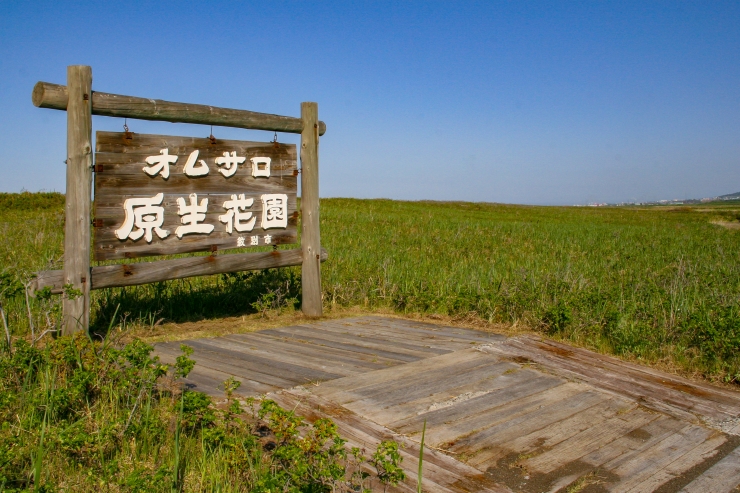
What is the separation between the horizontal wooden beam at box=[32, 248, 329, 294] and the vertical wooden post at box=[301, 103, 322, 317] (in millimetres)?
150

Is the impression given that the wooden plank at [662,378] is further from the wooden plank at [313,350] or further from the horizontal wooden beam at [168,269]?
the horizontal wooden beam at [168,269]

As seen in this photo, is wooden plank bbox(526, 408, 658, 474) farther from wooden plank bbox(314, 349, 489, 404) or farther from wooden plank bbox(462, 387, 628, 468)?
wooden plank bbox(314, 349, 489, 404)

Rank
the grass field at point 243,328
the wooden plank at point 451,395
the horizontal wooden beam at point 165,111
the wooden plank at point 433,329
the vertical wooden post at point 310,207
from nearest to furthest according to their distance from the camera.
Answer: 1. the grass field at point 243,328
2. the wooden plank at point 451,395
3. the horizontal wooden beam at point 165,111
4. the wooden plank at point 433,329
5. the vertical wooden post at point 310,207

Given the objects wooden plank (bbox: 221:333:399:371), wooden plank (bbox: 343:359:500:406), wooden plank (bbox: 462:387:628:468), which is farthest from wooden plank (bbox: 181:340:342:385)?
wooden plank (bbox: 462:387:628:468)

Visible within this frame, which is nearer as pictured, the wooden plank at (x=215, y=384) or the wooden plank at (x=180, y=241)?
the wooden plank at (x=215, y=384)

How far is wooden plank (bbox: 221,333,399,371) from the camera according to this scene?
4625 millimetres

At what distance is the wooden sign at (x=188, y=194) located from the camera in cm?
520

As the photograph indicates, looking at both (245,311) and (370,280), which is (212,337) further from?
(370,280)

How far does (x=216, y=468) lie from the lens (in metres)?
2.83

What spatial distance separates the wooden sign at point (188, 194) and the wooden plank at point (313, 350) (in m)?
1.05

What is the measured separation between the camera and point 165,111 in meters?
5.43

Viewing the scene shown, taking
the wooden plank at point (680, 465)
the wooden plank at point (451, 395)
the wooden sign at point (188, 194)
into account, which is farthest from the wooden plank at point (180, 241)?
the wooden plank at point (680, 465)

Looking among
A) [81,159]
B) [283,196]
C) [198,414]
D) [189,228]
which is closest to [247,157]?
[283,196]

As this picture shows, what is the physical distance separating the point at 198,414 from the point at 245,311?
149 inches
